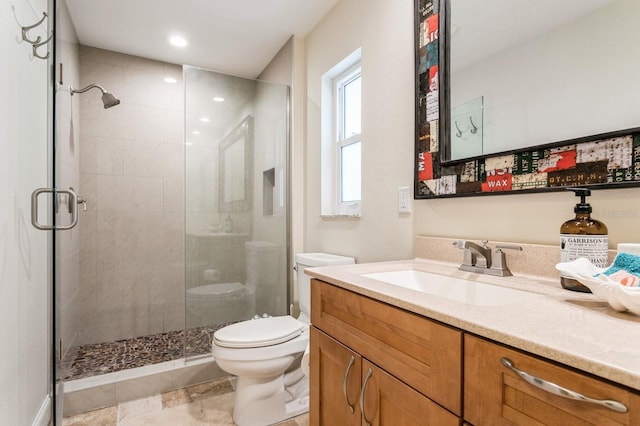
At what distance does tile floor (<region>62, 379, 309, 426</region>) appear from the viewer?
1723 millimetres

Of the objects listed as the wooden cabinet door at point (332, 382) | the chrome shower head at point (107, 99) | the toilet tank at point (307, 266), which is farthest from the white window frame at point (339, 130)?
the chrome shower head at point (107, 99)

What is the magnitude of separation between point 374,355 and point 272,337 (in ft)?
3.05

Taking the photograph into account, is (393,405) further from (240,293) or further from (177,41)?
(177,41)

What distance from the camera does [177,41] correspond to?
2562mm

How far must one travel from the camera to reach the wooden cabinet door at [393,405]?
2.22 ft

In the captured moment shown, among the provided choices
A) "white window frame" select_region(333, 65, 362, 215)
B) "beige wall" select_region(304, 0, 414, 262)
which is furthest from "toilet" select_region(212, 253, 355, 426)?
"white window frame" select_region(333, 65, 362, 215)

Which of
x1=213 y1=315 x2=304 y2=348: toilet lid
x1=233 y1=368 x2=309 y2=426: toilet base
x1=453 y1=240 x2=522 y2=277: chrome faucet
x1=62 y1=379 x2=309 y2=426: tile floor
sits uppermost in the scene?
x1=453 y1=240 x2=522 y2=277: chrome faucet

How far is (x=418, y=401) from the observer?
72 cm

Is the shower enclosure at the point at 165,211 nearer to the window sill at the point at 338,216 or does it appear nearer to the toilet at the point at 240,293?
the toilet at the point at 240,293

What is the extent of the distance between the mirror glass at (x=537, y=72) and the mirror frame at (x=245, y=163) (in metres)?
1.52

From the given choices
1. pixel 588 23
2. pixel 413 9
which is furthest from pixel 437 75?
pixel 588 23

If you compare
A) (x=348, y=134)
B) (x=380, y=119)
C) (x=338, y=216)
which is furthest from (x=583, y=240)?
(x=348, y=134)

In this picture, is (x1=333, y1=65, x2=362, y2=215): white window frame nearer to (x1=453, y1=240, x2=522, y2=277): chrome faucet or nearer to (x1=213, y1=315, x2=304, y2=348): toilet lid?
(x1=213, y1=315, x2=304, y2=348): toilet lid

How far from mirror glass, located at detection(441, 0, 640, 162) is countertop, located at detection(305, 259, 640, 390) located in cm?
50
